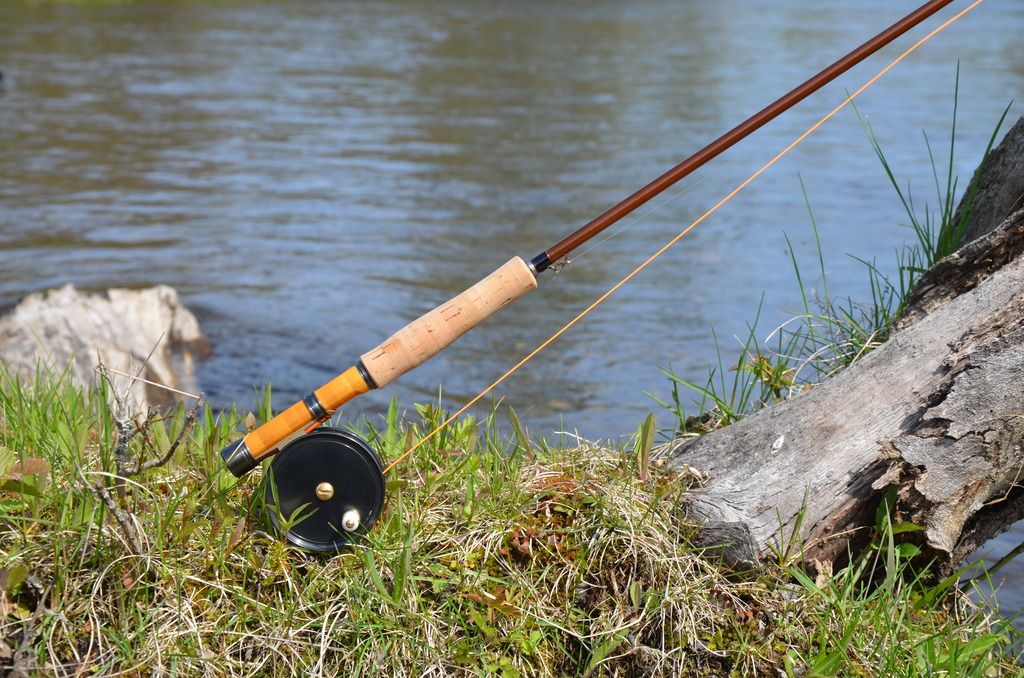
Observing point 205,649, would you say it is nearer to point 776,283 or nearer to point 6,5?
point 776,283

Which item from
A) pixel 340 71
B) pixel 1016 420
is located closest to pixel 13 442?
pixel 1016 420

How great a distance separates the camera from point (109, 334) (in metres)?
6.04

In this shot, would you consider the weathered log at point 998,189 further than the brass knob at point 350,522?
Yes

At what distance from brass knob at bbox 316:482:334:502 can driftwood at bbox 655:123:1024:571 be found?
85 centimetres

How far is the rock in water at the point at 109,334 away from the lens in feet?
18.4

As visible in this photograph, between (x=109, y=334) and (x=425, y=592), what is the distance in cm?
415

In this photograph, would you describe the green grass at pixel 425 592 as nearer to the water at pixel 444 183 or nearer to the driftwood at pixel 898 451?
the driftwood at pixel 898 451

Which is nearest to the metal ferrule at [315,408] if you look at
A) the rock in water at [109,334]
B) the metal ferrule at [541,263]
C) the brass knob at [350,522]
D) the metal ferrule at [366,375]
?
the metal ferrule at [366,375]

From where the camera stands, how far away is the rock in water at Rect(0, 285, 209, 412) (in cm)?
560

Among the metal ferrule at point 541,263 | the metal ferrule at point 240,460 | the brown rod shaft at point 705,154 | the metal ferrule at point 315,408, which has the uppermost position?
the brown rod shaft at point 705,154

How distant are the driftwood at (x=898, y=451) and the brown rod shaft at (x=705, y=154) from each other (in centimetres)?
65

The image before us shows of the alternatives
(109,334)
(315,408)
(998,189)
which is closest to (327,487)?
(315,408)

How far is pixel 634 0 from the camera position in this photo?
33.2 metres

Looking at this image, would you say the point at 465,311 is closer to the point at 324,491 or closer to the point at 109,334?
the point at 324,491
